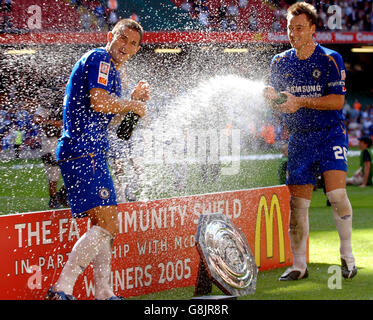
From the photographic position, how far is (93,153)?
4.17 metres

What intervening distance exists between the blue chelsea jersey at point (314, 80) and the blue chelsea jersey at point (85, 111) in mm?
1743

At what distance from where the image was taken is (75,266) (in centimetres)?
Answer: 405

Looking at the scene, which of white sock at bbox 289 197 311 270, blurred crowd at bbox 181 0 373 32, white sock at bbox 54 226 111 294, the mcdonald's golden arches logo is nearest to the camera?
white sock at bbox 54 226 111 294

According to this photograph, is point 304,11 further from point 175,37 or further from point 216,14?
point 175,37

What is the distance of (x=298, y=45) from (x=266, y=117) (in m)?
20.3

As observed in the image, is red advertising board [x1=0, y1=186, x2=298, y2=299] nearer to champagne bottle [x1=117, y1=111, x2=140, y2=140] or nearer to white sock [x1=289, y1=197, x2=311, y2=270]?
white sock [x1=289, y1=197, x2=311, y2=270]

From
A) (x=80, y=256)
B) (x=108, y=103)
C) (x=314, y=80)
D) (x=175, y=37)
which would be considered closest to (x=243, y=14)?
(x=175, y=37)

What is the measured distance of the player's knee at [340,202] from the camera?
529cm

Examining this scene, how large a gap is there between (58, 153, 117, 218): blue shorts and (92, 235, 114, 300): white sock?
0.27 meters

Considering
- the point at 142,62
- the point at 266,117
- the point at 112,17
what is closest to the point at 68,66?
the point at 112,17

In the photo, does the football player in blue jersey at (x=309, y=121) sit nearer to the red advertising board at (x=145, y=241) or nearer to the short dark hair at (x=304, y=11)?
the short dark hair at (x=304, y=11)

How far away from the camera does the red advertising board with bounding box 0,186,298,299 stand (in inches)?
169

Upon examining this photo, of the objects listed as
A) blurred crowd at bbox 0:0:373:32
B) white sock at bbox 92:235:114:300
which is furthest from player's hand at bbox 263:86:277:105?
blurred crowd at bbox 0:0:373:32
